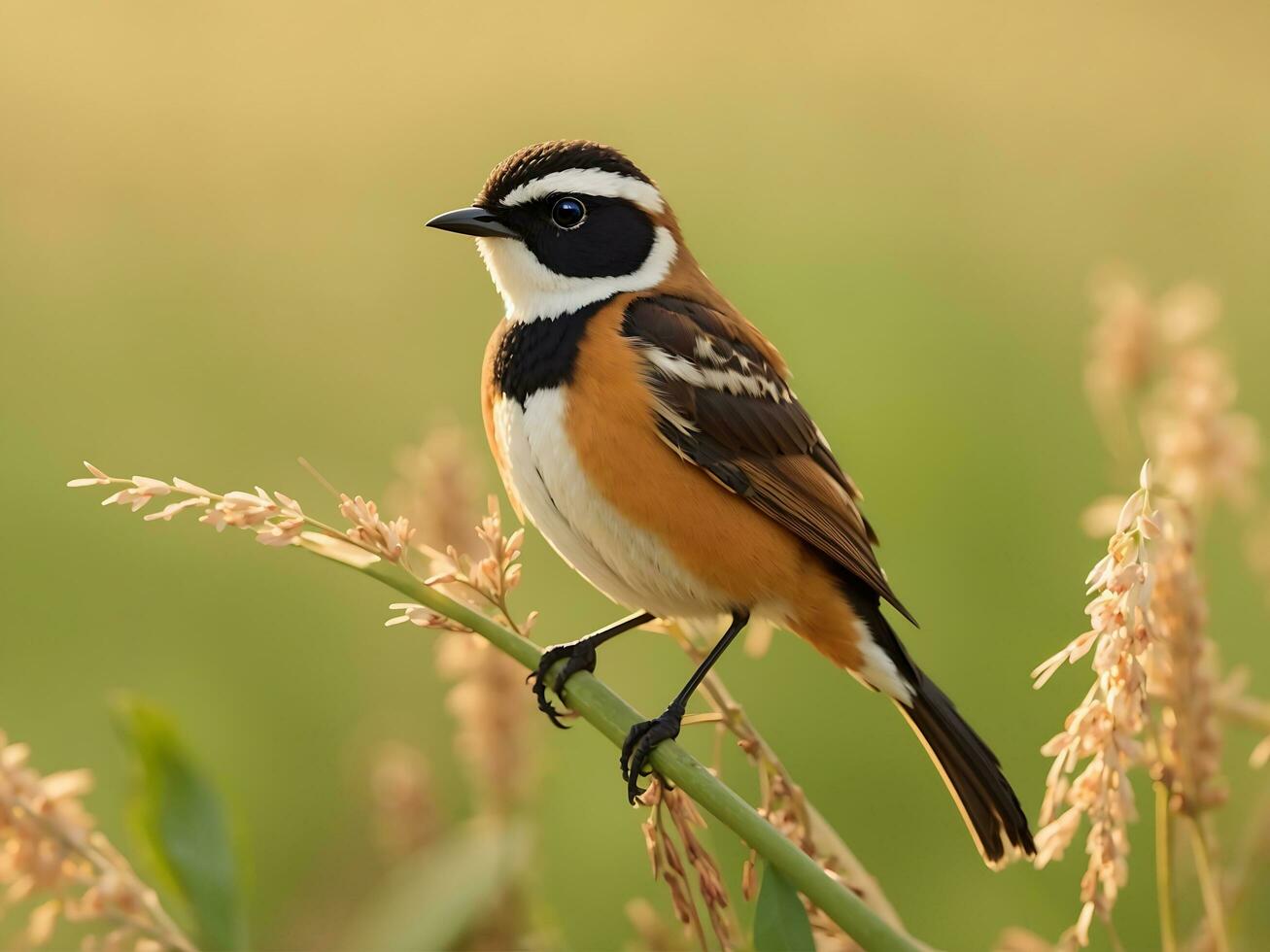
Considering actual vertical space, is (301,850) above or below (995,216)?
below

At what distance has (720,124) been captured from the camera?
10414 mm

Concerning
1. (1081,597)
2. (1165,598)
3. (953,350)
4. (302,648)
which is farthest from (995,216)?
(1165,598)

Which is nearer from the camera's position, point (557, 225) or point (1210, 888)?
point (1210, 888)

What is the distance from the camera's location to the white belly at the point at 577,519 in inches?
130

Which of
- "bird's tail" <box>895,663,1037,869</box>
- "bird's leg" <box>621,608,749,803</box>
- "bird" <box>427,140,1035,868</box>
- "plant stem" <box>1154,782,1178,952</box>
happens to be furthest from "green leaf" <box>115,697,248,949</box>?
"bird's tail" <box>895,663,1037,869</box>

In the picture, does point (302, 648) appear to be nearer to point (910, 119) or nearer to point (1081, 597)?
point (1081, 597)

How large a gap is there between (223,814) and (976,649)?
3.57 meters

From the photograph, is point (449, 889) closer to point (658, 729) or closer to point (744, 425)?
point (658, 729)

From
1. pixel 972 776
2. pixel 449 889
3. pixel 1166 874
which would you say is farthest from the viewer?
pixel 972 776

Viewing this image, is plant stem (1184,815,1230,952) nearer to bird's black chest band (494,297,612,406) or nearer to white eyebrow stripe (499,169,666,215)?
bird's black chest band (494,297,612,406)

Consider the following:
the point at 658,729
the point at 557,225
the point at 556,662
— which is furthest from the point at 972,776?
the point at 557,225

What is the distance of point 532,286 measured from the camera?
3.73 m

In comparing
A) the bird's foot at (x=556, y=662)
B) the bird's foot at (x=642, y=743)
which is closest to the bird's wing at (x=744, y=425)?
the bird's foot at (x=556, y=662)

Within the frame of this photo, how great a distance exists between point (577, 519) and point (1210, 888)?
5.37 feet
